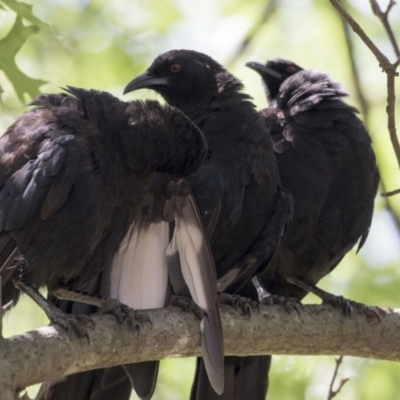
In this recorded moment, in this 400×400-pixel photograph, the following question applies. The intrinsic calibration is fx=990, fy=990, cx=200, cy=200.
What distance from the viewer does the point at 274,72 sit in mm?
7930

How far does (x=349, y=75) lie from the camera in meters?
8.89

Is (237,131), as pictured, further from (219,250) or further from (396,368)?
(396,368)

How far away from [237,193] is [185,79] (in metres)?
1.13

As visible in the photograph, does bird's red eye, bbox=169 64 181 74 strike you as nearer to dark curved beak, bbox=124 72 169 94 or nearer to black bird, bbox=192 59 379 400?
dark curved beak, bbox=124 72 169 94

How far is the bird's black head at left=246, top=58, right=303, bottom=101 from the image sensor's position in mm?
7906

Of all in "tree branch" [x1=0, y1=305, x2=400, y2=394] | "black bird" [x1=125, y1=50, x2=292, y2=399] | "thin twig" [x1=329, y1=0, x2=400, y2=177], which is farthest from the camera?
"black bird" [x1=125, y1=50, x2=292, y2=399]

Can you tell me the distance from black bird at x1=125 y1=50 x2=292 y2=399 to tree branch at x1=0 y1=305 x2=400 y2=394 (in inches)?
27.1

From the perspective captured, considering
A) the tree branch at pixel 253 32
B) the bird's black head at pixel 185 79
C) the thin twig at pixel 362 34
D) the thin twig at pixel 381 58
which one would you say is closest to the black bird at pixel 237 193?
the bird's black head at pixel 185 79

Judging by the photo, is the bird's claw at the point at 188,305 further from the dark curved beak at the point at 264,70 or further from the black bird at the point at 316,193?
the dark curved beak at the point at 264,70

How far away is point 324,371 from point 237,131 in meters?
2.54

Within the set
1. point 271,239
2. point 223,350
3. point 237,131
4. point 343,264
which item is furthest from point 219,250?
point 343,264

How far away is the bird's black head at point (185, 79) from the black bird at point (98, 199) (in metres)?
1.24

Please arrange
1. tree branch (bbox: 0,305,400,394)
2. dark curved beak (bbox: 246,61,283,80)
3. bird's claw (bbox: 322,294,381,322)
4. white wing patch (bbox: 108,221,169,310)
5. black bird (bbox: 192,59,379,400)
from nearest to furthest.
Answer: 1. tree branch (bbox: 0,305,400,394)
2. white wing patch (bbox: 108,221,169,310)
3. bird's claw (bbox: 322,294,381,322)
4. black bird (bbox: 192,59,379,400)
5. dark curved beak (bbox: 246,61,283,80)

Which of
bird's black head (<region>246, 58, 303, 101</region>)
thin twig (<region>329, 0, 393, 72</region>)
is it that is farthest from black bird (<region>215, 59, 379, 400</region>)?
thin twig (<region>329, 0, 393, 72</region>)
